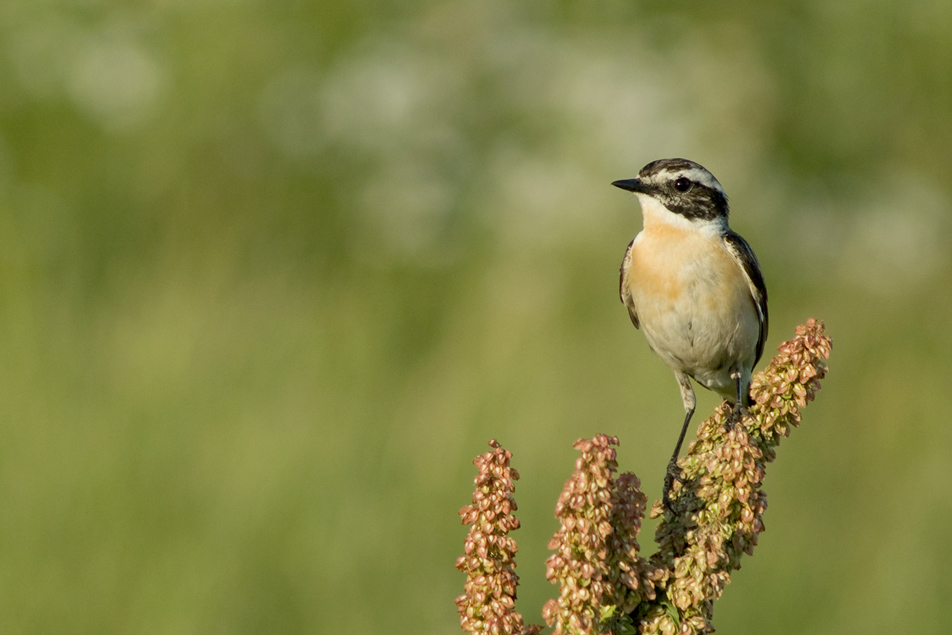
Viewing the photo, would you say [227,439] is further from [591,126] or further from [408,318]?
[591,126]

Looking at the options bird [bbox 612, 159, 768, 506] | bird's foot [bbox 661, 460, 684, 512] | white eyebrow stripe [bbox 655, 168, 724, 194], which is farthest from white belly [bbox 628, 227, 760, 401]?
bird's foot [bbox 661, 460, 684, 512]

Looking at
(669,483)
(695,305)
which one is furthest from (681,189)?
(669,483)

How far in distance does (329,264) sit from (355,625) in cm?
627

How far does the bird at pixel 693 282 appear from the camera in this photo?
509 centimetres

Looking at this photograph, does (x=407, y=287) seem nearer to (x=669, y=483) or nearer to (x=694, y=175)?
(x=694, y=175)

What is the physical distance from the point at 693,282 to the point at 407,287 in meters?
7.08

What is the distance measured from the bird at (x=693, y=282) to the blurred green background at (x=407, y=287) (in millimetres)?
2510

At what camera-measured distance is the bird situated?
200 inches

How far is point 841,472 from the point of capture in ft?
31.8

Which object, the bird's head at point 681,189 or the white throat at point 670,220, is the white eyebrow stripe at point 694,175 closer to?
the bird's head at point 681,189

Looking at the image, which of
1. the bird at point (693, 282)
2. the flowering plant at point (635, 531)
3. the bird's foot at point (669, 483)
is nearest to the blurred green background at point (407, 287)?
the bird at point (693, 282)

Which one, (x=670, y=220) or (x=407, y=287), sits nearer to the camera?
(x=670, y=220)

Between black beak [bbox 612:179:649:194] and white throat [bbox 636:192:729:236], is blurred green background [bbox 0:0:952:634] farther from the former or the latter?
black beak [bbox 612:179:649:194]

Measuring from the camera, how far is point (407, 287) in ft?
39.3
